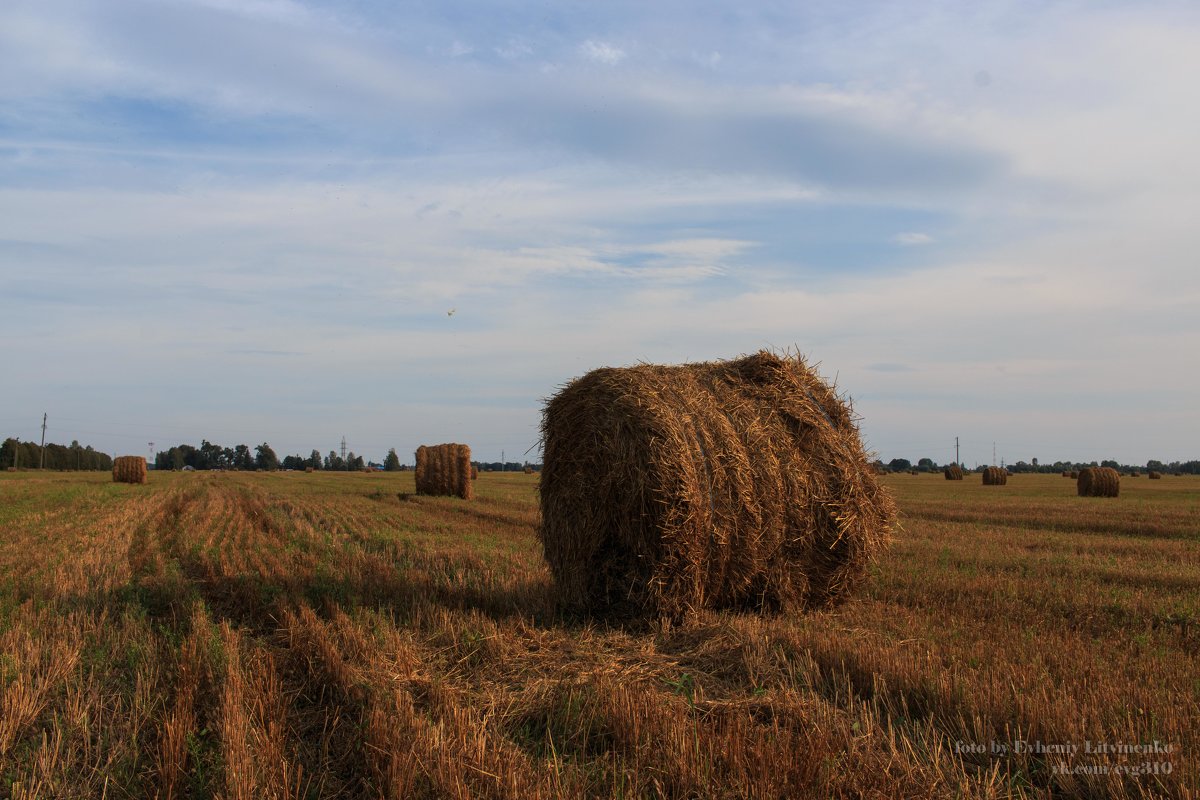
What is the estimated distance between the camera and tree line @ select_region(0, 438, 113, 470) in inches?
3676

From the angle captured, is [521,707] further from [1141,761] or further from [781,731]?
[1141,761]

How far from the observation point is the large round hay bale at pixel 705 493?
22.9 ft

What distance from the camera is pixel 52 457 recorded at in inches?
4171

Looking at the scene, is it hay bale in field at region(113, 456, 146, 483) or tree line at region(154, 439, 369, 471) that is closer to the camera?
hay bale in field at region(113, 456, 146, 483)

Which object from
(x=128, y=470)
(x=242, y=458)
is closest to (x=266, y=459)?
(x=242, y=458)

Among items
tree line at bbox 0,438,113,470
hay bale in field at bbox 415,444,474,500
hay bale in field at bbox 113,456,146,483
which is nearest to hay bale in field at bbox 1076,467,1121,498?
hay bale in field at bbox 415,444,474,500

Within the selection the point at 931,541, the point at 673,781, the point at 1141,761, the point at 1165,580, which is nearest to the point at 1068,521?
the point at 931,541

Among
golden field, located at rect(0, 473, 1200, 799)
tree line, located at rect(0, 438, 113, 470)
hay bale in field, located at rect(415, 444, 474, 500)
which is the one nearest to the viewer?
golden field, located at rect(0, 473, 1200, 799)

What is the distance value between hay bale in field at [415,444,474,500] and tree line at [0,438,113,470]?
83.5 meters

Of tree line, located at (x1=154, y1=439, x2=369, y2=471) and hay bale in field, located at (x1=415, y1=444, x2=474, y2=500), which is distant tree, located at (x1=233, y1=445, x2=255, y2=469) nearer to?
tree line, located at (x1=154, y1=439, x2=369, y2=471)

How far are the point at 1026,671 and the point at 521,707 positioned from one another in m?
3.23

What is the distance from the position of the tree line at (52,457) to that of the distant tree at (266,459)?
20846 mm

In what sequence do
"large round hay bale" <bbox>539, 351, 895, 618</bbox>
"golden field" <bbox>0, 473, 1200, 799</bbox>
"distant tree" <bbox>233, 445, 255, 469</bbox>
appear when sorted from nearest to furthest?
"golden field" <bbox>0, 473, 1200, 799</bbox>, "large round hay bale" <bbox>539, 351, 895, 618</bbox>, "distant tree" <bbox>233, 445, 255, 469</bbox>

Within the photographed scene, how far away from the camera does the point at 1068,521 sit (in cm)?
1812
